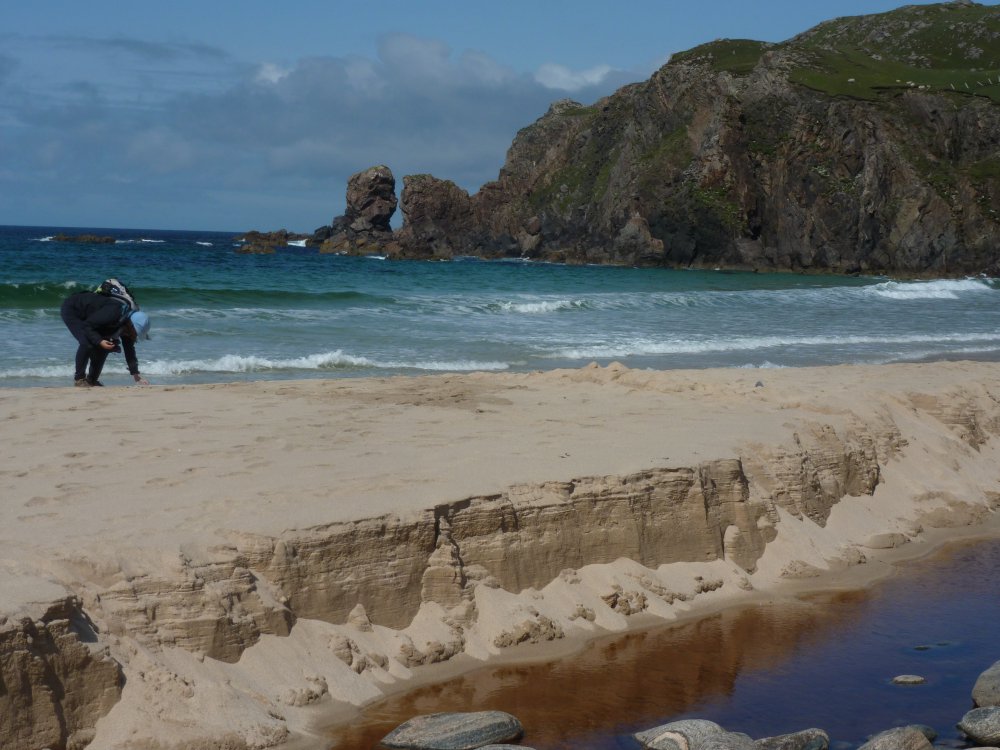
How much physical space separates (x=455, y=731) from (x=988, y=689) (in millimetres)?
2540

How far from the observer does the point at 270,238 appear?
3750 inches

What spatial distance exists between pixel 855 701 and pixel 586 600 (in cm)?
156

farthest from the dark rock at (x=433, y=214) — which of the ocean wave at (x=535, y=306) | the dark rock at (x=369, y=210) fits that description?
the ocean wave at (x=535, y=306)

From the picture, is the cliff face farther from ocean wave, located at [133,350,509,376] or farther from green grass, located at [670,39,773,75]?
ocean wave, located at [133,350,509,376]

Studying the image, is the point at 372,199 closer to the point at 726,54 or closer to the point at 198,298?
the point at 726,54

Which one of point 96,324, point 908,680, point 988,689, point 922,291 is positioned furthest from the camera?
point 922,291

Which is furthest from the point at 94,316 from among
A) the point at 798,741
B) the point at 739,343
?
the point at 739,343

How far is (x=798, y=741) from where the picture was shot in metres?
4.61

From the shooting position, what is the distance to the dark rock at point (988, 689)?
198 inches

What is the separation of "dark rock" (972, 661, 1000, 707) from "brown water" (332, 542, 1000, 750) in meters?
0.10

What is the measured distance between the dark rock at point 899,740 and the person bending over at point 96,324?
A: 761 centimetres

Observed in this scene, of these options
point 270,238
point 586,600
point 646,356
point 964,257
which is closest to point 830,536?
point 586,600

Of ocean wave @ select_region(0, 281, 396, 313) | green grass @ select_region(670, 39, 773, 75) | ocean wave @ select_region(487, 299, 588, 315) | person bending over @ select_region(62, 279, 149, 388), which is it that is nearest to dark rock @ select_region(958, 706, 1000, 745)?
person bending over @ select_region(62, 279, 149, 388)

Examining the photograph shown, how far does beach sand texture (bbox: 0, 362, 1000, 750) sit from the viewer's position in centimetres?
457
